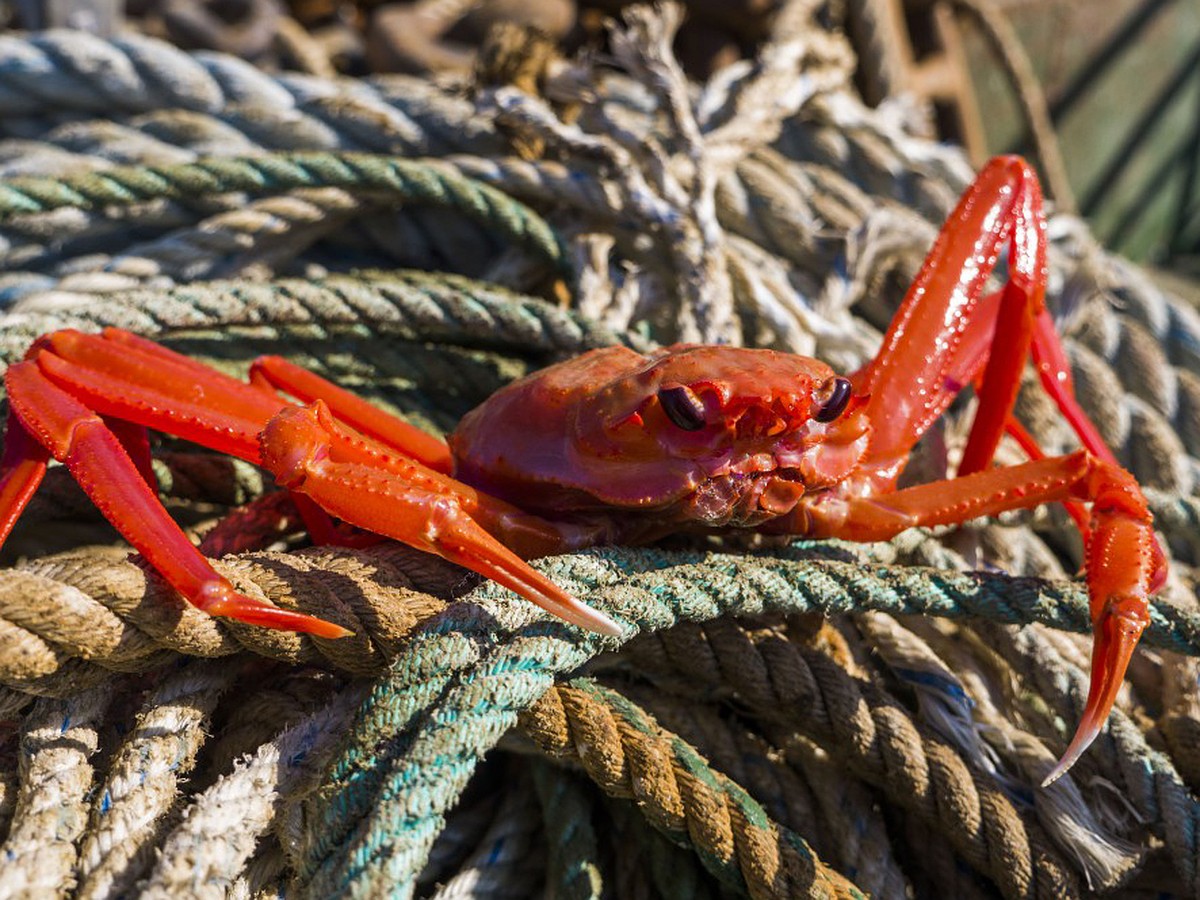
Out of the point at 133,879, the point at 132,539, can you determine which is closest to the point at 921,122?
the point at 132,539

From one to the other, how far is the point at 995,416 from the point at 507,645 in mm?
691

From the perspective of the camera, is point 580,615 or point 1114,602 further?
point 1114,602

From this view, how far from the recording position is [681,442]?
1.12m

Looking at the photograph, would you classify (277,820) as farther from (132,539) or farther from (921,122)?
(921,122)

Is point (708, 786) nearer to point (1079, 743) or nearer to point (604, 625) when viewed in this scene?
point (604, 625)

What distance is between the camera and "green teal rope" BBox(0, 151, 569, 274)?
1542mm

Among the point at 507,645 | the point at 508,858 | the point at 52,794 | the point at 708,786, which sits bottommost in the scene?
the point at 508,858

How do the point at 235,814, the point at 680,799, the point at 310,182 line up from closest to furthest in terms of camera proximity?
1. the point at 235,814
2. the point at 680,799
3. the point at 310,182

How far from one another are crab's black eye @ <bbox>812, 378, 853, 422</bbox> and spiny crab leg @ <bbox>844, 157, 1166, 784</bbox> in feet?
0.41

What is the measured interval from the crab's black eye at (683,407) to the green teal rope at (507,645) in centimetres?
14

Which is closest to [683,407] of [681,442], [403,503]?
[681,442]

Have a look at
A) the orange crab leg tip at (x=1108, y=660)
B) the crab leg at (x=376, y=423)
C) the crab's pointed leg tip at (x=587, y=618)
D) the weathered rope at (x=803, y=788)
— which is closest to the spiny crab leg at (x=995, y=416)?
the orange crab leg tip at (x=1108, y=660)

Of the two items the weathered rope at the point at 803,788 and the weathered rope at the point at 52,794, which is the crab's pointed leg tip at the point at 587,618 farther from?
the weathered rope at the point at 52,794

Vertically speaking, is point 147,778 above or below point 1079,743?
below
